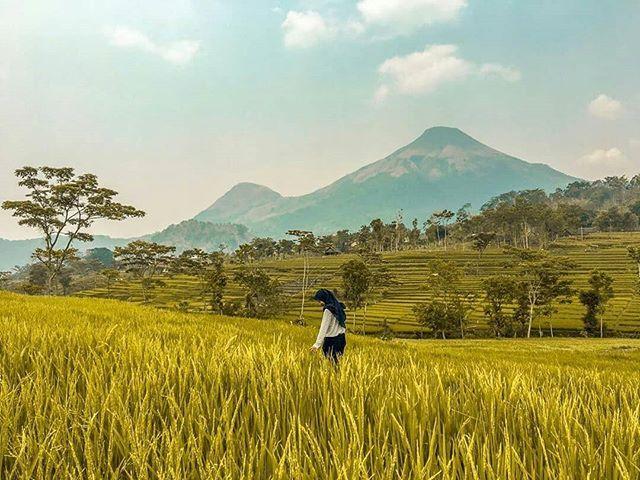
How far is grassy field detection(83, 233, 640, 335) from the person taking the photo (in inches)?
2788

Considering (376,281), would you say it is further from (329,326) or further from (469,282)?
(329,326)

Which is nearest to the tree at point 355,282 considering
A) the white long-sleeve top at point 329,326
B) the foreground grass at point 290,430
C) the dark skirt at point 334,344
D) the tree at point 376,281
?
the tree at point 376,281

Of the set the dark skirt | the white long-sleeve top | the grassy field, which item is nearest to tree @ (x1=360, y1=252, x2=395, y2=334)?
the grassy field

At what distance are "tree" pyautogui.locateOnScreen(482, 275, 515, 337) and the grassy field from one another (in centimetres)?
351

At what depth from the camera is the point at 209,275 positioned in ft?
251

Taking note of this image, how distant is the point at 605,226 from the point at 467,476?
197309 mm

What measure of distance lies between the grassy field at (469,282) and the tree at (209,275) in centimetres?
368

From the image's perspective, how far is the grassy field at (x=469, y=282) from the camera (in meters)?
70.8

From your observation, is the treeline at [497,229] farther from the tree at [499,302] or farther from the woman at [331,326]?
the woman at [331,326]

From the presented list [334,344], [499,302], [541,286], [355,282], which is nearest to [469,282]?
[541,286]

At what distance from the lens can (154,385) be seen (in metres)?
2.55

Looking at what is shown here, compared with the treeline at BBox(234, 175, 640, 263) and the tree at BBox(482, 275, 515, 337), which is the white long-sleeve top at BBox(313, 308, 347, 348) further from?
the treeline at BBox(234, 175, 640, 263)

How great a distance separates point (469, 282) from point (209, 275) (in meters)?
61.4

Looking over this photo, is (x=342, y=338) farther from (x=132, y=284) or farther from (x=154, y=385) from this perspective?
(x=132, y=284)
